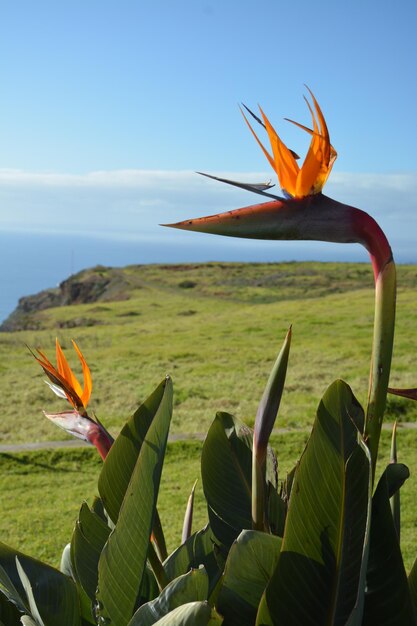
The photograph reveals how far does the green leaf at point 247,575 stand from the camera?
882 millimetres

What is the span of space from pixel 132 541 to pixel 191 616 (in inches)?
7.6

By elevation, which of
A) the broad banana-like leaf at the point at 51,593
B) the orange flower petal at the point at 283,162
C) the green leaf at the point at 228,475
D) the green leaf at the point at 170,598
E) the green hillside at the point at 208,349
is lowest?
the green hillside at the point at 208,349

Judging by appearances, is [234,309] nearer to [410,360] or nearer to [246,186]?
[410,360]

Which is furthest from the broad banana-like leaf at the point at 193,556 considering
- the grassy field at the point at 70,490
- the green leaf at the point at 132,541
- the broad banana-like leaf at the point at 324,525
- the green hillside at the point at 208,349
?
the green hillside at the point at 208,349

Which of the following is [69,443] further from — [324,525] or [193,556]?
[324,525]

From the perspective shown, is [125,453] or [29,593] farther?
[125,453]

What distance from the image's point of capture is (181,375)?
11000 millimetres

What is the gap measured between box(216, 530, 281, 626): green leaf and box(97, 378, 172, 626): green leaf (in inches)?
4.9

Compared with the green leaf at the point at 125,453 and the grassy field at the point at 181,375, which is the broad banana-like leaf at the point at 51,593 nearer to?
the green leaf at the point at 125,453

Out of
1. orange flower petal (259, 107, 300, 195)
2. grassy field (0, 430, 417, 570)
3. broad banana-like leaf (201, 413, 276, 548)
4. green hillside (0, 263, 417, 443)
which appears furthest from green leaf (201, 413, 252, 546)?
green hillside (0, 263, 417, 443)

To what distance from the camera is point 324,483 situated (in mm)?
876

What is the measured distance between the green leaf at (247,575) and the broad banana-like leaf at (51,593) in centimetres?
23

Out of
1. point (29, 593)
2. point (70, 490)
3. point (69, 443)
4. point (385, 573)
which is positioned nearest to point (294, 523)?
point (385, 573)

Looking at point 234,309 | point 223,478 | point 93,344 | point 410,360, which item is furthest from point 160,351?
point 223,478
